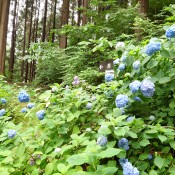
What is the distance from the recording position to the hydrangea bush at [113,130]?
1.30 m

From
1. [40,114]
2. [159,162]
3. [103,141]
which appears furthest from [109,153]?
[40,114]

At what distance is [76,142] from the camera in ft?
4.76

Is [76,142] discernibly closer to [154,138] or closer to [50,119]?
[50,119]

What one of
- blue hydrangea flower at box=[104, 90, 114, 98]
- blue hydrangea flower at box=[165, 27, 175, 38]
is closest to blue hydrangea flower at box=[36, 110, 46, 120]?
blue hydrangea flower at box=[104, 90, 114, 98]

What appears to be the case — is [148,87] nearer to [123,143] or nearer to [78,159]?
[123,143]

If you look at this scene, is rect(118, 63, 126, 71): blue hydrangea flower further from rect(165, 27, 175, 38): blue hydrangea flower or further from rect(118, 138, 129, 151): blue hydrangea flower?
rect(118, 138, 129, 151): blue hydrangea flower

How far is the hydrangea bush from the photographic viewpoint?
1.30 metres

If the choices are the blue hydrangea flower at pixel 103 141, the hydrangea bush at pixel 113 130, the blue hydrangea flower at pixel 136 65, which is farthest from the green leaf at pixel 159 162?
the blue hydrangea flower at pixel 136 65

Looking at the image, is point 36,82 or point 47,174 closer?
point 47,174

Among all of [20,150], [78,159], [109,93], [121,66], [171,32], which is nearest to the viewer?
[78,159]

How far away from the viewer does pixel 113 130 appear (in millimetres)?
1323

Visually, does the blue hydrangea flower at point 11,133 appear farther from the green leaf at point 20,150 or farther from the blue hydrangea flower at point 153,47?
the blue hydrangea flower at point 153,47

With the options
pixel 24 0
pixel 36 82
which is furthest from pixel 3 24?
pixel 24 0

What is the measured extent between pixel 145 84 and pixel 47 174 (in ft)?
2.60
